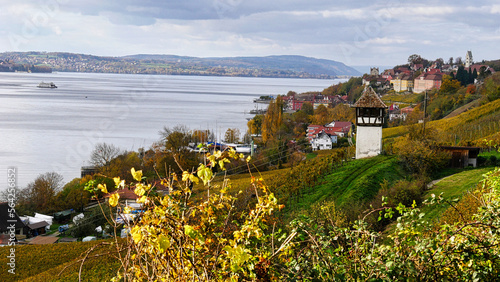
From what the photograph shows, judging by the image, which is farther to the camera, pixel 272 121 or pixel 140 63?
pixel 140 63

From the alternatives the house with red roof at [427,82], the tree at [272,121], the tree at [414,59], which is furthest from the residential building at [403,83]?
the tree at [272,121]

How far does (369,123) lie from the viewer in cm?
1956

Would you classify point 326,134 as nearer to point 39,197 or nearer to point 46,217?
point 39,197

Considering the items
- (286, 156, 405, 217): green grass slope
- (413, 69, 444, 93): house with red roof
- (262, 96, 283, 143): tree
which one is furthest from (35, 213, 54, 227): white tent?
Answer: (413, 69, 444, 93): house with red roof

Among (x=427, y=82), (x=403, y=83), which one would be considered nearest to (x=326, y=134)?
(x=427, y=82)

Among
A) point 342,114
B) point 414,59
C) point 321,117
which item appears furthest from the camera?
point 414,59

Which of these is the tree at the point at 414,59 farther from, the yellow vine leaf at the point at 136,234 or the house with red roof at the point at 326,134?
the yellow vine leaf at the point at 136,234

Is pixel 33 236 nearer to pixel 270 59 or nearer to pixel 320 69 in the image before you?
pixel 320 69

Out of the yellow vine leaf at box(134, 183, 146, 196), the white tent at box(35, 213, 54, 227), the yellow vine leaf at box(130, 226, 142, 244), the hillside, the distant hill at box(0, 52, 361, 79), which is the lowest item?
the white tent at box(35, 213, 54, 227)

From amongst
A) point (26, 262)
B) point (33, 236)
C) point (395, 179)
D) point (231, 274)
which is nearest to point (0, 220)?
point (33, 236)

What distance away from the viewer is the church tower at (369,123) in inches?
763

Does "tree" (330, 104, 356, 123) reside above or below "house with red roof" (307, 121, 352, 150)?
above

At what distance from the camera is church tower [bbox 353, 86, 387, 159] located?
19.4 metres

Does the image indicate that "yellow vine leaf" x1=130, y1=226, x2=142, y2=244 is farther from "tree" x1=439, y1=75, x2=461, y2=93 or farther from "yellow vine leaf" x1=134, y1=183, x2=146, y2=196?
"tree" x1=439, y1=75, x2=461, y2=93
